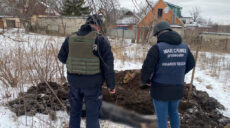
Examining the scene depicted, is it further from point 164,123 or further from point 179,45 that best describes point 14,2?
point 164,123

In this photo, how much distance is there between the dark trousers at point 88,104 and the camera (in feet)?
6.81

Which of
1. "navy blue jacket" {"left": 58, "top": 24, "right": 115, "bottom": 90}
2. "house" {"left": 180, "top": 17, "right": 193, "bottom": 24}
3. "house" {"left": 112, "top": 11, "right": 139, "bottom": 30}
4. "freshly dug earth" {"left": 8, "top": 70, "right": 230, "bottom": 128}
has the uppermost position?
"house" {"left": 180, "top": 17, "right": 193, "bottom": 24}

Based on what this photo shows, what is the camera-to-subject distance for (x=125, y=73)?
498cm

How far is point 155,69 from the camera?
206 centimetres

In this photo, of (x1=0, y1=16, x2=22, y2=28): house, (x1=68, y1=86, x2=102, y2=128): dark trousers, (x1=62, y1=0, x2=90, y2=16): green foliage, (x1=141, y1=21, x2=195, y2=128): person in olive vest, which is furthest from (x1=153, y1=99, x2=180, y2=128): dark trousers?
(x1=0, y1=16, x2=22, y2=28): house

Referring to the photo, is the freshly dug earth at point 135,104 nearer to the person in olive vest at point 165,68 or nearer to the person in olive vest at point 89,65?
the person in olive vest at point 165,68

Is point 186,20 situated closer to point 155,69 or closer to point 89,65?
point 155,69

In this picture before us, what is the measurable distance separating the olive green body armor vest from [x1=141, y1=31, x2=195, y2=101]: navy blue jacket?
62cm

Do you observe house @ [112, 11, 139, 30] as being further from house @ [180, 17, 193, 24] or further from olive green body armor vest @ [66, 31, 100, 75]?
house @ [180, 17, 193, 24]

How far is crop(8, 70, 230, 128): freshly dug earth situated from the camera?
304cm

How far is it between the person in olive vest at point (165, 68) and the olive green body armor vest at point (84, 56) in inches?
24.8

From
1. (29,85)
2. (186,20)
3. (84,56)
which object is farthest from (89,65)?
(186,20)

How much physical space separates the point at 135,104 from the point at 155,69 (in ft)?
5.86

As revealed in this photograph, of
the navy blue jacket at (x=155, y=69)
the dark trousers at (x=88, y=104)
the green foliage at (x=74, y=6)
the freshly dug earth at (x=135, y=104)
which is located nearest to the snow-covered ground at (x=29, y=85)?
the freshly dug earth at (x=135, y=104)
